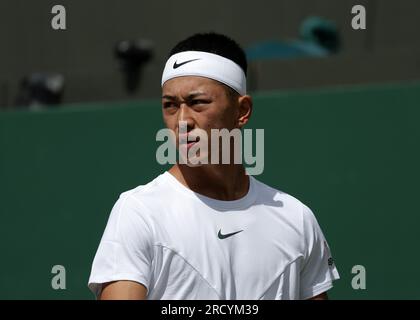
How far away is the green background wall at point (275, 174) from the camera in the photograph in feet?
21.0

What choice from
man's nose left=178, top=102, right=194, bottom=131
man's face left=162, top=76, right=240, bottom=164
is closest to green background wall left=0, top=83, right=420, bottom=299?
man's face left=162, top=76, right=240, bottom=164

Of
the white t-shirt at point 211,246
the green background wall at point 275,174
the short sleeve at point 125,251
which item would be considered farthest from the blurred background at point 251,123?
the short sleeve at point 125,251

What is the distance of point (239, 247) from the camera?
3.46m

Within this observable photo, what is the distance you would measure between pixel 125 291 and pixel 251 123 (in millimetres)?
3849

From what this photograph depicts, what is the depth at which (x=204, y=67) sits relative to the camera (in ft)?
11.5

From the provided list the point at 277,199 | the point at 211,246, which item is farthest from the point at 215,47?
the point at 211,246

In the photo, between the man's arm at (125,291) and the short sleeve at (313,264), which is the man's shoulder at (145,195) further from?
the short sleeve at (313,264)

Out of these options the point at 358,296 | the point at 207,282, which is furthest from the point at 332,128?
the point at 207,282

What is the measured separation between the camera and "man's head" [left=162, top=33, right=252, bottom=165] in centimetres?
345

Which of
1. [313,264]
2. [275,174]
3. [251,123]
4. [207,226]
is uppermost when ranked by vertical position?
[251,123]

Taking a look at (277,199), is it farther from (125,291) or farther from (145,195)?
(125,291)

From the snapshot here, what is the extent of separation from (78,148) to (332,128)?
6.96ft

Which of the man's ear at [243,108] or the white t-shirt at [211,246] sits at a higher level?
the man's ear at [243,108]
